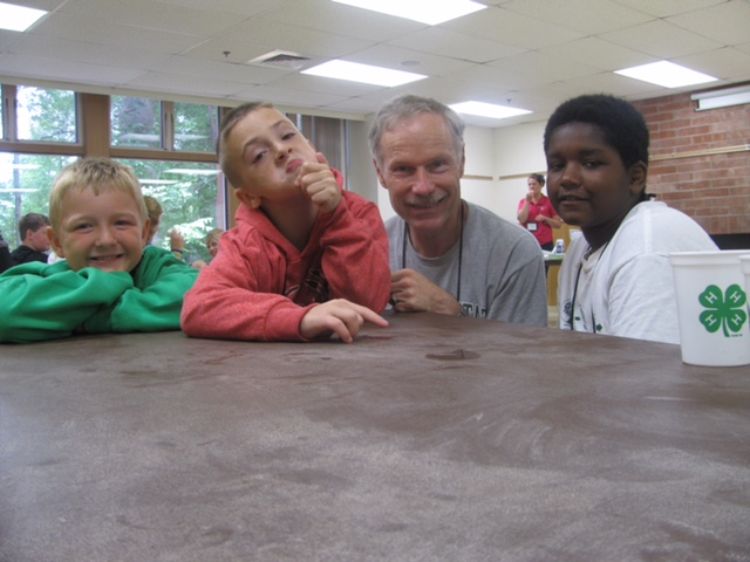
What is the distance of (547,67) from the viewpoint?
684 cm

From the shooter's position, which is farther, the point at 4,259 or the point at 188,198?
the point at 188,198

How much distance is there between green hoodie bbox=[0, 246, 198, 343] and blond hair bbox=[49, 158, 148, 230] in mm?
124

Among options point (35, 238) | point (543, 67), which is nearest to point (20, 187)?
point (35, 238)

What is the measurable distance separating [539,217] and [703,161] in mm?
2078

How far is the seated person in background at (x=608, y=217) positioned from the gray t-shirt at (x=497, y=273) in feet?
0.30

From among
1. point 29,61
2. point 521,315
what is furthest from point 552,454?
point 29,61

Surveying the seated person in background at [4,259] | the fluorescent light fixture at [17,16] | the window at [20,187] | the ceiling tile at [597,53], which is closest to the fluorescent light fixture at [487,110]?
the ceiling tile at [597,53]

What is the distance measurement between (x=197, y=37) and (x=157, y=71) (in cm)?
121

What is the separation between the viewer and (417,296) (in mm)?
1530

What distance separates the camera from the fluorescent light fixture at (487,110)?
8.69m

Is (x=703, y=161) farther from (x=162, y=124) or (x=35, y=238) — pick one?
(x=35, y=238)

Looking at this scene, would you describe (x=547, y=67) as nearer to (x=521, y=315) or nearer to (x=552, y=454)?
(x=521, y=315)

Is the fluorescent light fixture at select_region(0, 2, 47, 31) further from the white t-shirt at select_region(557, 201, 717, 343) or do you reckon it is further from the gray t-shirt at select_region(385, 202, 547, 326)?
the white t-shirt at select_region(557, 201, 717, 343)

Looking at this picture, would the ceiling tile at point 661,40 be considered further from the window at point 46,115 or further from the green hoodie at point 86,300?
the window at point 46,115
